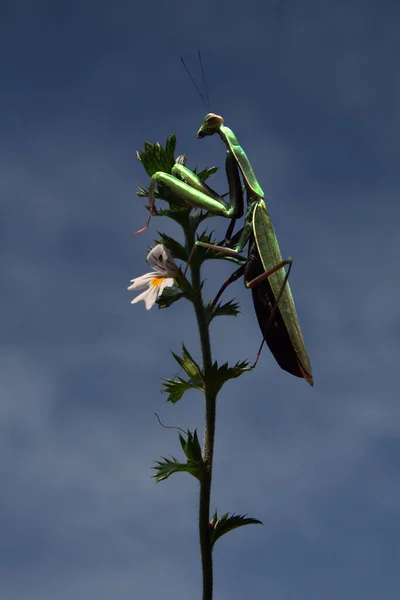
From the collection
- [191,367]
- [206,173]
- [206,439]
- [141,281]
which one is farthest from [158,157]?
[206,439]

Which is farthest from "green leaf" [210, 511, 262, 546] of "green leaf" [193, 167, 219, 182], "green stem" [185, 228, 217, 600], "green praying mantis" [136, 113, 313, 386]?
"green leaf" [193, 167, 219, 182]

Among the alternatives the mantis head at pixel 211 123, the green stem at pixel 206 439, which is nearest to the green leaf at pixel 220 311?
the green stem at pixel 206 439

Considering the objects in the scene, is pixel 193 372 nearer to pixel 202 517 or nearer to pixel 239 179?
pixel 202 517

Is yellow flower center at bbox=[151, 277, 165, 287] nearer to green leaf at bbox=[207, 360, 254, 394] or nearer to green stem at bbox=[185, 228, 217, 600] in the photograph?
green stem at bbox=[185, 228, 217, 600]

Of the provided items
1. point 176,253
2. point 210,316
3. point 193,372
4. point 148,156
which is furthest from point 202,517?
point 148,156

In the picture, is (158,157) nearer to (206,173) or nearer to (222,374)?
(206,173)

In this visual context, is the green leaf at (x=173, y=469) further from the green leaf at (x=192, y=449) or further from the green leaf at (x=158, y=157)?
the green leaf at (x=158, y=157)

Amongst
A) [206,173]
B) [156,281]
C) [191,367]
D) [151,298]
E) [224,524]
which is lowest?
[224,524]
